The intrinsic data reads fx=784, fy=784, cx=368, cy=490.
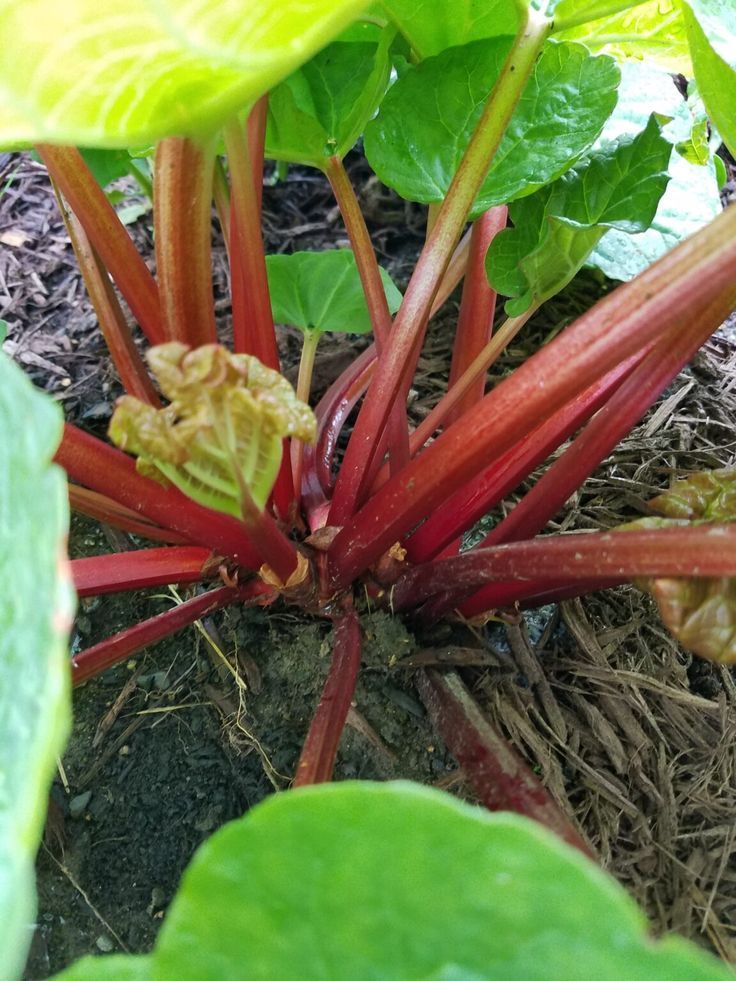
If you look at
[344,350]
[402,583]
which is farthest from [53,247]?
[402,583]

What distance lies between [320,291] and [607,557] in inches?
22.2

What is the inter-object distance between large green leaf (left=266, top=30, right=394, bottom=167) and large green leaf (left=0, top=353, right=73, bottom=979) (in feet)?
1.94

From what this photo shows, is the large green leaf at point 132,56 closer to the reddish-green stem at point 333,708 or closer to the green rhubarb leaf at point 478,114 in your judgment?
the green rhubarb leaf at point 478,114

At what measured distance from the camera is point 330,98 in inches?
34.2

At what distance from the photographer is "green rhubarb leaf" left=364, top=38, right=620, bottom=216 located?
2.68 ft

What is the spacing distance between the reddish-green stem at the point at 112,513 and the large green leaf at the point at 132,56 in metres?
0.38

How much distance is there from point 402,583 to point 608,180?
18.8 inches

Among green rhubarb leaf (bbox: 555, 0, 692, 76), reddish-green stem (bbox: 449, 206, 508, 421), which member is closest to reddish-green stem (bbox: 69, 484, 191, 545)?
reddish-green stem (bbox: 449, 206, 508, 421)

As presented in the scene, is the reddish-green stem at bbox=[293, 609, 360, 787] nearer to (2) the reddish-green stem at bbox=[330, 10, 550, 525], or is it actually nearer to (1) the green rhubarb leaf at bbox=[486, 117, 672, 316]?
(2) the reddish-green stem at bbox=[330, 10, 550, 525]

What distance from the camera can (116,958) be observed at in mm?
402

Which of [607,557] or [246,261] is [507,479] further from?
[246,261]

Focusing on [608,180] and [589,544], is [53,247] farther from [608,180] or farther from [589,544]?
[589,544]

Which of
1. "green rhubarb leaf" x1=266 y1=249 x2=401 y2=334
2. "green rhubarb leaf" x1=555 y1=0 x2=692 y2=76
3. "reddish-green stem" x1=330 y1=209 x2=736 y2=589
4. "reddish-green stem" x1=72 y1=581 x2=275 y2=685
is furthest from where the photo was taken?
"green rhubarb leaf" x1=266 y1=249 x2=401 y2=334

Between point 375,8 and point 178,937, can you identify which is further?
point 375,8
